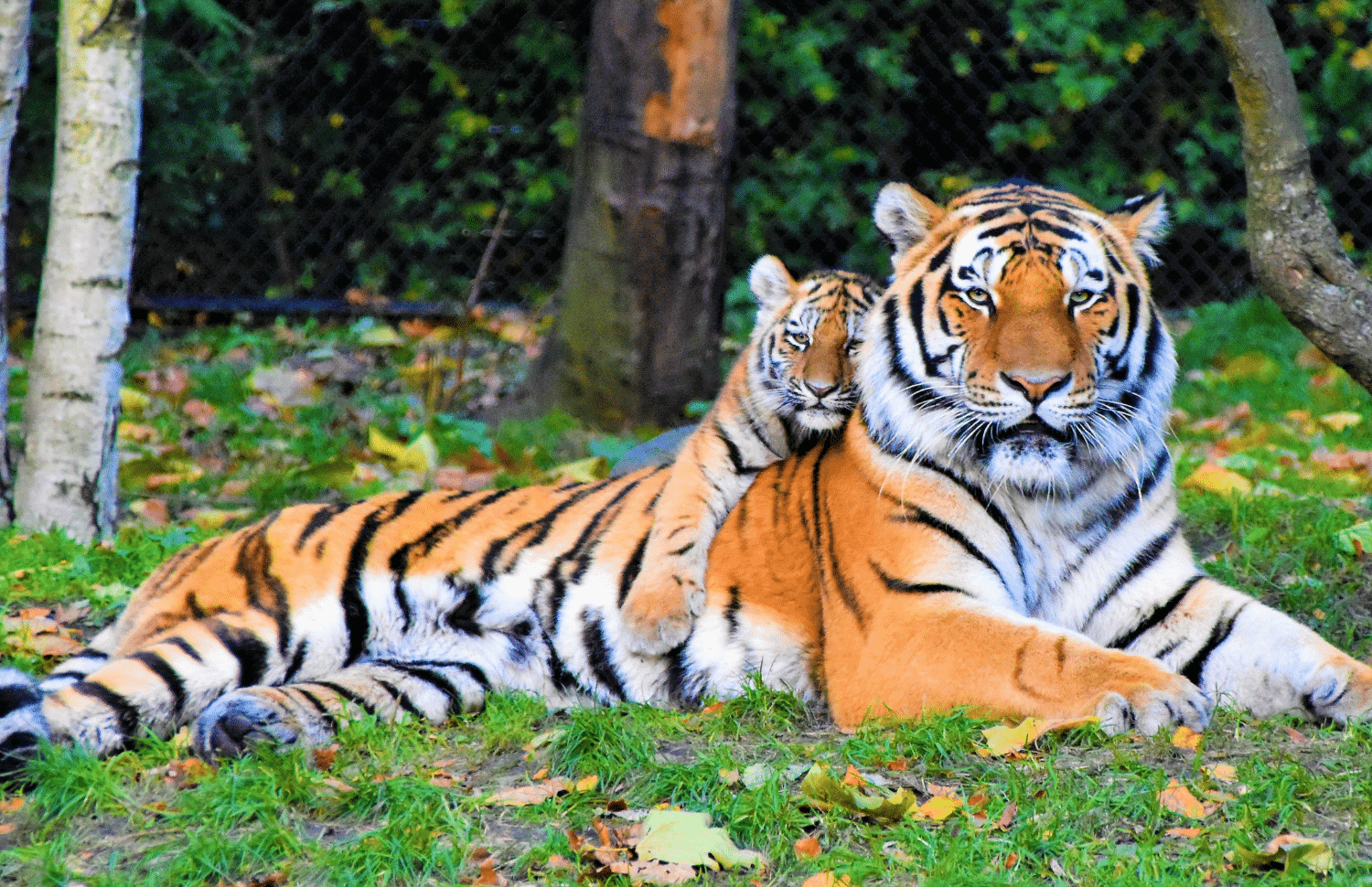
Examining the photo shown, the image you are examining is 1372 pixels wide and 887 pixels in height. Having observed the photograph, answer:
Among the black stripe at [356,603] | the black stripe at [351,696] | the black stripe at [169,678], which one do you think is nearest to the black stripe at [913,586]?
the black stripe at [351,696]

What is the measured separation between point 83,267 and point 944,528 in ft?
9.93

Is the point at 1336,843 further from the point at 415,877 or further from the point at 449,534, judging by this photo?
the point at 449,534

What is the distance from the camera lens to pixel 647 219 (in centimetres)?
618

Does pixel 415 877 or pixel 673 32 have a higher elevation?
pixel 673 32

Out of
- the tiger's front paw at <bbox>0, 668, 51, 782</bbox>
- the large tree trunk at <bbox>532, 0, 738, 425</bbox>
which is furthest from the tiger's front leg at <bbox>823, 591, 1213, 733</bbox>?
the large tree trunk at <bbox>532, 0, 738, 425</bbox>

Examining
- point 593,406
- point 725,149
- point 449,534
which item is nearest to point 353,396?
point 593,406

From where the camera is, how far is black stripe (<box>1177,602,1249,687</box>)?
2.99 meters

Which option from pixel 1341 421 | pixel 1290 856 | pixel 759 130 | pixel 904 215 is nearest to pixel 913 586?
pixel 904 215

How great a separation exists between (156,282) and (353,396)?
185cm

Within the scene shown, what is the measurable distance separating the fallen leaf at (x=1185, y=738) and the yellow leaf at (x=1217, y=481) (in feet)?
7.71

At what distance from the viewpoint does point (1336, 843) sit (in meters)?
2.23

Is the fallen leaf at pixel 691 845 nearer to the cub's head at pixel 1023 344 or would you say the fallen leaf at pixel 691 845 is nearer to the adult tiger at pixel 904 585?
the adult tiger at pixel 904 585

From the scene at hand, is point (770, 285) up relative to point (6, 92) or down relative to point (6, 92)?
down

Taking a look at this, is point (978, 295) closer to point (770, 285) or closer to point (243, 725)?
point (770, 285)
